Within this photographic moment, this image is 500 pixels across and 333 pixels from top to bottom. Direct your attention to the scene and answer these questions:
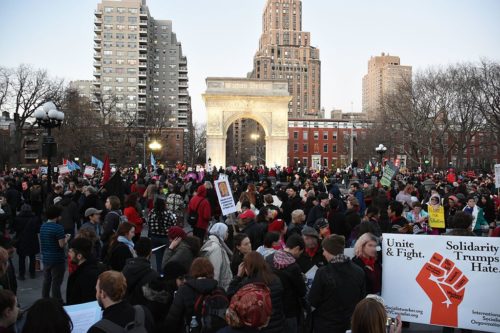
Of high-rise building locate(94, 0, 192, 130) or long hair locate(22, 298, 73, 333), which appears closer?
long hair locate(22, 298, 73, 333)

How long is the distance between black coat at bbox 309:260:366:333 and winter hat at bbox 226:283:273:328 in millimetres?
1496

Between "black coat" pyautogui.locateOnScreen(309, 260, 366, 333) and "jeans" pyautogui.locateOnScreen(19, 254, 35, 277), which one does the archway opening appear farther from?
"black coat" pyautogui.locateOnScreen(309, 260, 366, 333)

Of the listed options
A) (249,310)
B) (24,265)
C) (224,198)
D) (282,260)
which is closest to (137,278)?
(282,260)

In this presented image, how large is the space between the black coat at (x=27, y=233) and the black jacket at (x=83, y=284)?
5408 mm

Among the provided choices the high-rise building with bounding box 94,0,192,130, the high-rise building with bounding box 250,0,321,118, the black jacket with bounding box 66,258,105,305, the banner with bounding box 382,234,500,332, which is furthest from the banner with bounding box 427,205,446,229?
the high-rise building with bounding box 250,0,321,118

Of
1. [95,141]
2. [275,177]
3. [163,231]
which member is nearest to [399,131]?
[275,177]

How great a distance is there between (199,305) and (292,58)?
173m

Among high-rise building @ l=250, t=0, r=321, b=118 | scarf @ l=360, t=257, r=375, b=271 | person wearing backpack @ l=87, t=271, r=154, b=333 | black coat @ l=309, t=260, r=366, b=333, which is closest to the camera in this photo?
person wearing backpack @ l=87, t=271, r=154, b=333

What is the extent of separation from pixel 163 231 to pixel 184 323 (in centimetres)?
490

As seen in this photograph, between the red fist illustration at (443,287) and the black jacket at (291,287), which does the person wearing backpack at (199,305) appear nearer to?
the black jacket at (291,287)

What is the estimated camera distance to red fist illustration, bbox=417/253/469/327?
16.2 feet

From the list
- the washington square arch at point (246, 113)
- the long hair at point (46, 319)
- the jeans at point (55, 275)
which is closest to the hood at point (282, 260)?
the long hair at point (46, 319)

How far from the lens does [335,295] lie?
15.0 ft

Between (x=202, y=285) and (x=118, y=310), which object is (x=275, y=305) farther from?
(x=118, y=310)
